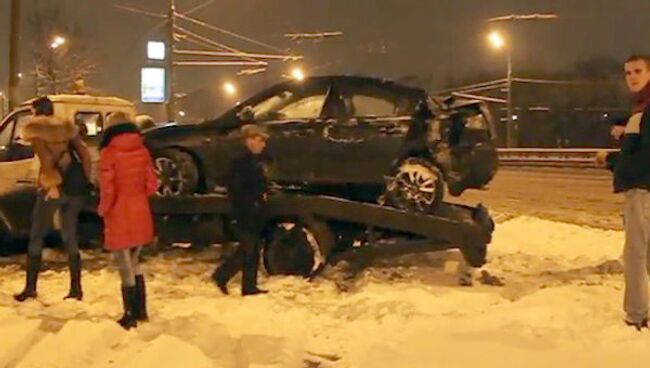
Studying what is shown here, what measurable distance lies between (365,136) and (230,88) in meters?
37.1

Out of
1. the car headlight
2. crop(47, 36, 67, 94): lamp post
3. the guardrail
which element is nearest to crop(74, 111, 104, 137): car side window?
the car headlight

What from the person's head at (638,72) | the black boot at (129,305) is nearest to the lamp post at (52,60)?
the black boot at (129,305)

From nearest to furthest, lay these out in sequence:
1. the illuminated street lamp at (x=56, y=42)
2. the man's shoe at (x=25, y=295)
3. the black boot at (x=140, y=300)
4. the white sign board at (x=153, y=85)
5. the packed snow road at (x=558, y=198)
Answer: the black boot at (x=140, y=300) → the man's shoe at (x=25, y=295) → the packed snow road at (x=558, y=198) → the white sign board at (x=153, y=85) → the illuminated street lamp at (x=56, y=42)

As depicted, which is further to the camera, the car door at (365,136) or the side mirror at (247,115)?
the side mirror at (247,115)

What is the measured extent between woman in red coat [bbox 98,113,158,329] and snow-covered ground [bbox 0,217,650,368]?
0.37 m

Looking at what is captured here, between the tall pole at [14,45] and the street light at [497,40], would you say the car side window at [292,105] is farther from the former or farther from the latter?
the street light at [497,40]

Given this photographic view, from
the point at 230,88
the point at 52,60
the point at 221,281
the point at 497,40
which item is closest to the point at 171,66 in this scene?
the point at 52,60

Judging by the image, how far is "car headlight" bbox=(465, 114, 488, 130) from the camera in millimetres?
10235

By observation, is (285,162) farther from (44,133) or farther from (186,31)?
(186,31)

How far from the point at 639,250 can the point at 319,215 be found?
3.67m

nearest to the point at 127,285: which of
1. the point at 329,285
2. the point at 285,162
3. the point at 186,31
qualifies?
the point at 329,285

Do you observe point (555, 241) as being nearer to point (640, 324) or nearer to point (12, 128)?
point (640, 324)

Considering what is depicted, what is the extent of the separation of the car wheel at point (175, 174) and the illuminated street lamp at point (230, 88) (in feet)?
112

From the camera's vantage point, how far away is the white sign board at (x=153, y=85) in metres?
33.5
